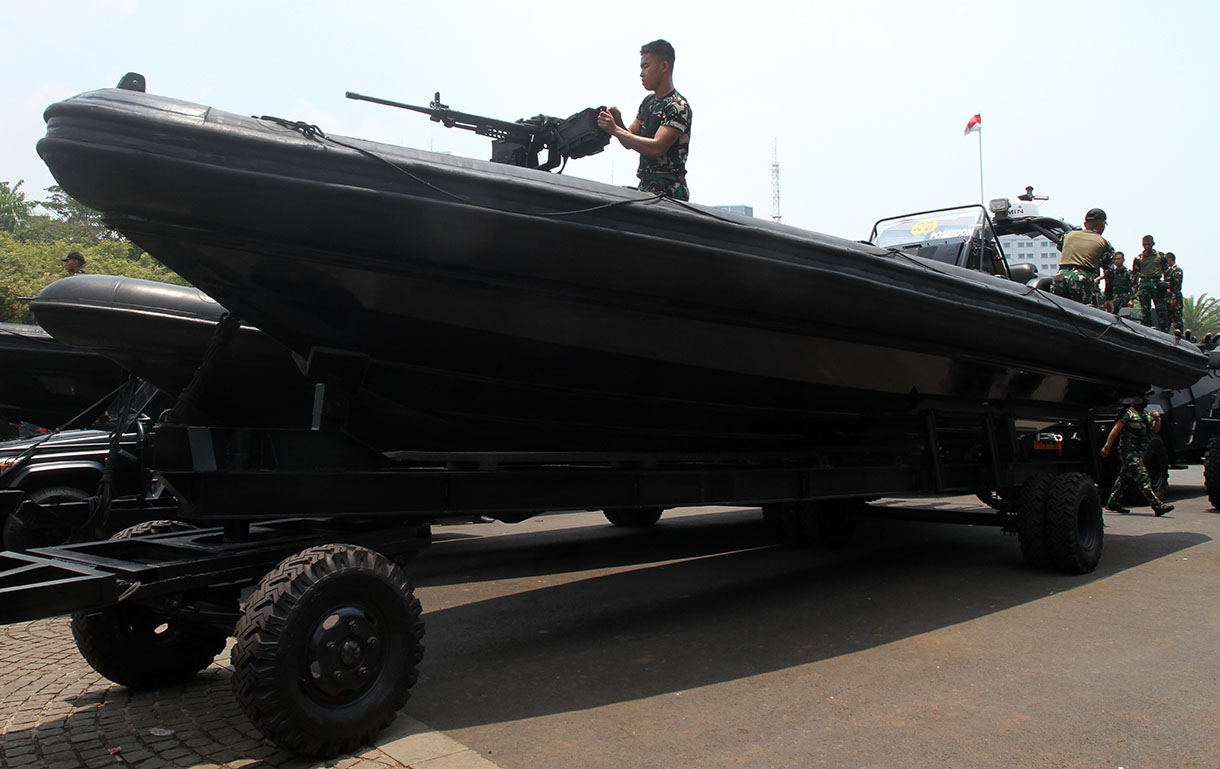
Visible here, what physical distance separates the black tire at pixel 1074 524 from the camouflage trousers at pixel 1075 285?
198 centimetres

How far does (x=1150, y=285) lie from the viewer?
10.6 meters

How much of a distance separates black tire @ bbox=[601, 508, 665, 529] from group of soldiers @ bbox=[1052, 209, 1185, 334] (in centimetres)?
430

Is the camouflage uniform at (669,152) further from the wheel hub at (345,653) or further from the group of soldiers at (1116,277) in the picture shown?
the group of soldiers at (1116,277)

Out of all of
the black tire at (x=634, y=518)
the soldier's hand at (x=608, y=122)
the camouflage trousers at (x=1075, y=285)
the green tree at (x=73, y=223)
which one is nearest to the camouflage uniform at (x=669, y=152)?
the soldier's hand at (x=608, y=122)

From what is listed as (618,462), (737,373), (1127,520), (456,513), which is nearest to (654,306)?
(737,373)

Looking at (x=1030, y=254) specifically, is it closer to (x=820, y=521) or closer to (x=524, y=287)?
(x=820, y=521)

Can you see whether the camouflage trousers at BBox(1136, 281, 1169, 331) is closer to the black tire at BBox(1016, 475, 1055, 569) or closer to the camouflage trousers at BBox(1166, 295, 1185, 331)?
the camouflage trousers at BBox(1166, 295, 1185, 331)

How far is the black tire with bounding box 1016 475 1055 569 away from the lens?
601 cm

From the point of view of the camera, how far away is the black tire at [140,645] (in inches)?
138

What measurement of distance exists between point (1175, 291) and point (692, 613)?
28.9 feet

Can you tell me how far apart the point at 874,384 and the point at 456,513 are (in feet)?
8.73

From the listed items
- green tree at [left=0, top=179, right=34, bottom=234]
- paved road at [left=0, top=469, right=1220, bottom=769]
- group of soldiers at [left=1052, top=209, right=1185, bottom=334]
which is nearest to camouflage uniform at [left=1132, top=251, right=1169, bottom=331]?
group of soldiers at [left=1052, top=209, right=1185, bottom=334]

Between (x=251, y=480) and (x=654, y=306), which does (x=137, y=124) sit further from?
(x=654, y=306)

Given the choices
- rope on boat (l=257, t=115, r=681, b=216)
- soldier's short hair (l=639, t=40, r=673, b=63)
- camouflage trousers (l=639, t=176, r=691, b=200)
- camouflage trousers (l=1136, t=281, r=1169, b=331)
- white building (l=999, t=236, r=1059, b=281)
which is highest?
white building (l=999, t=236, r=1059, b=281)
